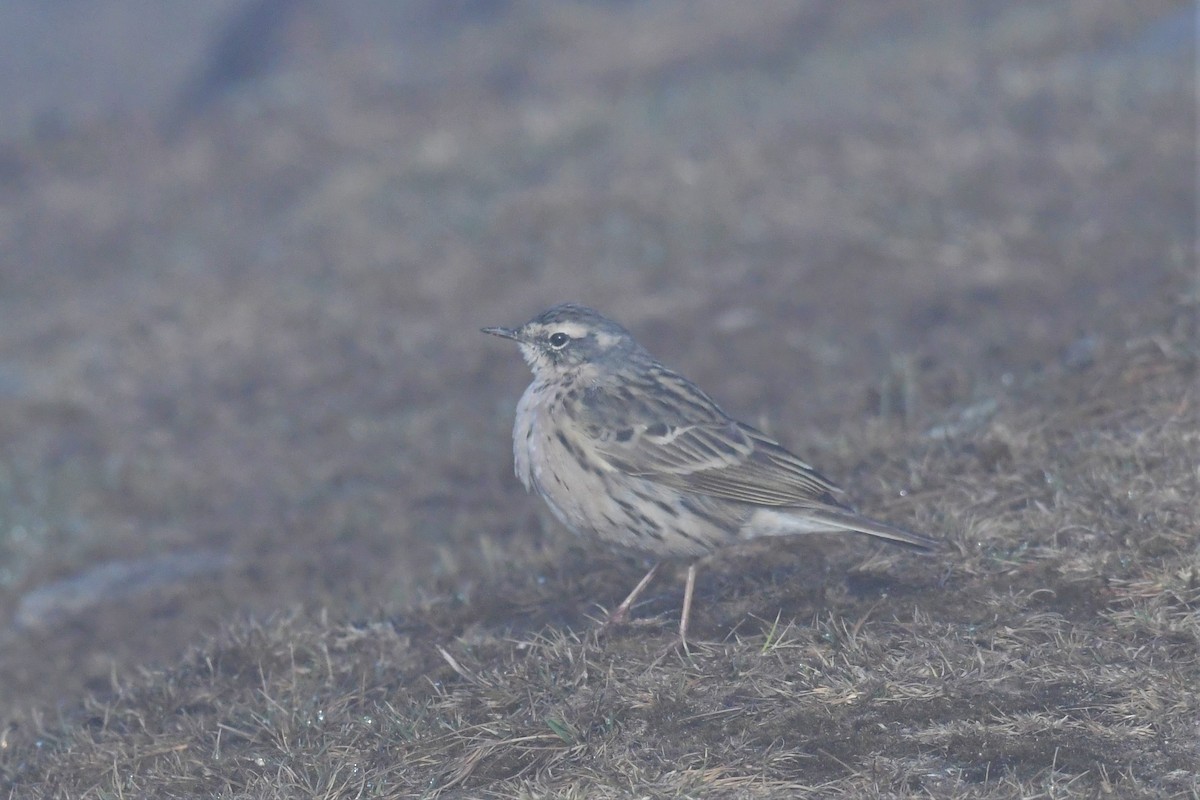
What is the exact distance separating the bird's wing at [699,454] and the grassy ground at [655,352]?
384mm

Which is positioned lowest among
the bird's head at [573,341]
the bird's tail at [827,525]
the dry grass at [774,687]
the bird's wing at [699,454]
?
the dry grass at [774,687]

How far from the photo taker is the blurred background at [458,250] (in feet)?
27.8

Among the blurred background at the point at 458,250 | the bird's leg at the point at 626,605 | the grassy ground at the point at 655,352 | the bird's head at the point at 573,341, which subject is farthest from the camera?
the blurred background at the point at 458,250

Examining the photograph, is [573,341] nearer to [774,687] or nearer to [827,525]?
[827,525]

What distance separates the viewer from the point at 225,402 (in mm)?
11039

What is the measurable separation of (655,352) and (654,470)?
4.34 meters

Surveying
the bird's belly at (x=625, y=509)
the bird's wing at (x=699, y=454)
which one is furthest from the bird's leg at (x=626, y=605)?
the bird's wing at (x=699, y=454)

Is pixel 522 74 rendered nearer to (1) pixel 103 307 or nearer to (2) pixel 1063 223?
(1) pixel 103 307

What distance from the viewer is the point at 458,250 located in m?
12.7

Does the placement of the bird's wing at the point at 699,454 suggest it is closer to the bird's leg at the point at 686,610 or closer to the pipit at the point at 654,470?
the pipit at the point at 654,470

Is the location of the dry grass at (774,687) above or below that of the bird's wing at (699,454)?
below

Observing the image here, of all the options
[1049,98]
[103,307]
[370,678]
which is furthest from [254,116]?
[370,678]

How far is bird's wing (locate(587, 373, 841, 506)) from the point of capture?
5.92m

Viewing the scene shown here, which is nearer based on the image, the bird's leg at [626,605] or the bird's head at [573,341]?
the bird's leg at [626,605]
